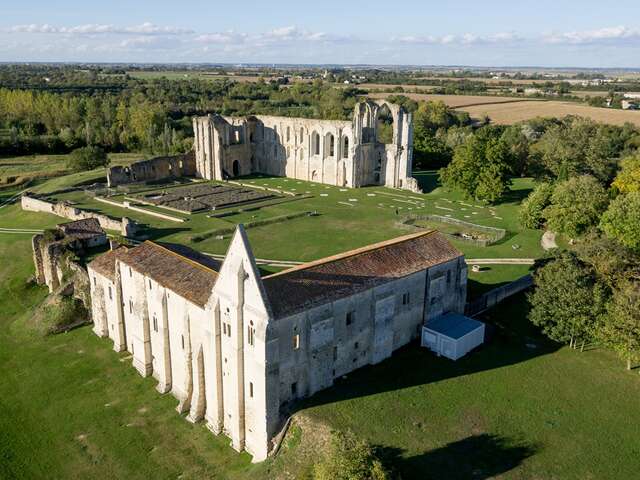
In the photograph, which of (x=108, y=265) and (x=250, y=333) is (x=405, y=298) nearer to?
(x=250, y=333)

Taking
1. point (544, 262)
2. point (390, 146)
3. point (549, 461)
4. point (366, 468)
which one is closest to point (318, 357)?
point (366, 468)

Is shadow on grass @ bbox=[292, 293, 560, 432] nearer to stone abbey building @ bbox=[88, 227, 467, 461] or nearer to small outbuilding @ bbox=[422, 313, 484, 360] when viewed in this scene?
small outbuilding @ bbox=[422, 313, 484, 360]

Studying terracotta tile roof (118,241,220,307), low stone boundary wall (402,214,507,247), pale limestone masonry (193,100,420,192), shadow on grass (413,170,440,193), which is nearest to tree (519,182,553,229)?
low stone boundary wall (402,214,507,247)

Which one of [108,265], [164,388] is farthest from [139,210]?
[164,388]

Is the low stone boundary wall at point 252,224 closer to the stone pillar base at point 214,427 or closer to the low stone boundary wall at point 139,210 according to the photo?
the low stone boundary wall at point 139,210

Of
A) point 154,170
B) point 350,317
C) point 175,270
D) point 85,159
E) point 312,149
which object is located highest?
point 175,270
